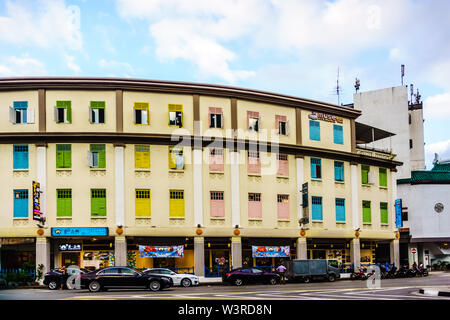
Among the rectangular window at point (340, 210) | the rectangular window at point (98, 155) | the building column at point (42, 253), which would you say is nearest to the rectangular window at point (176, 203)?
the rectangular window at point (98, 155)

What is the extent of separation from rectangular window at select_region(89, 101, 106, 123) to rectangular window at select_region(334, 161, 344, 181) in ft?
64.6

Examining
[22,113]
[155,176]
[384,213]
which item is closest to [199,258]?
[155,176]

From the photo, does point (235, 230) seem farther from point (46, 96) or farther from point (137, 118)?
point (46, 96)

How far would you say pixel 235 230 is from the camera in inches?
1553

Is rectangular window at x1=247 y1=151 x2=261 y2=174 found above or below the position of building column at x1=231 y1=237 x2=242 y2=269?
above

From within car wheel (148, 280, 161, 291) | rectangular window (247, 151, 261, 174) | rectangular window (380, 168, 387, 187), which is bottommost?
car wheel (148, 280, 161, 291)

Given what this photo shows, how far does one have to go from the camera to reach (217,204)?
1558 inches

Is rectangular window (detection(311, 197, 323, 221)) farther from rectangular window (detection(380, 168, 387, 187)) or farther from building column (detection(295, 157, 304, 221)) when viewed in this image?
rectangular window (detection(380, 168, 387, 187))

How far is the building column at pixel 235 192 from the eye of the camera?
131 ft

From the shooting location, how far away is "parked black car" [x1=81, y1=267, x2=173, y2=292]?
27.6m

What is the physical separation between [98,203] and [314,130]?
18.6 metres

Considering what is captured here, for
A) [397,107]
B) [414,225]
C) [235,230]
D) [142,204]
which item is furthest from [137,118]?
[397,107]

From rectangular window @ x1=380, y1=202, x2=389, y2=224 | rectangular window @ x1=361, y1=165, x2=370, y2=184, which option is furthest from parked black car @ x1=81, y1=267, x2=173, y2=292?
rectangular window @ x1=380, y1=202, x2=389, y2=224
